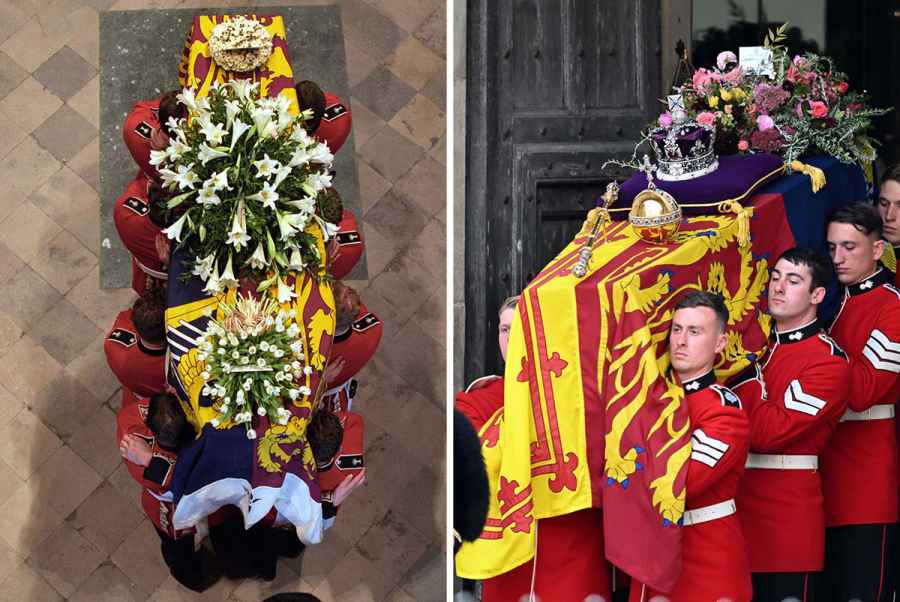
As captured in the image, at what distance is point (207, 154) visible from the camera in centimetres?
660

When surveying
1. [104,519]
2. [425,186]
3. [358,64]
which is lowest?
[104,519]

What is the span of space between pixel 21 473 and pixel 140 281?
97 cm

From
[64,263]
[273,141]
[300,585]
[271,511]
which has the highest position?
[273,141]

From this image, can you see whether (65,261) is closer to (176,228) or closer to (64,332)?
(64,332)

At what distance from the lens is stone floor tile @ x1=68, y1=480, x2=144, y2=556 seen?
24.9 ft

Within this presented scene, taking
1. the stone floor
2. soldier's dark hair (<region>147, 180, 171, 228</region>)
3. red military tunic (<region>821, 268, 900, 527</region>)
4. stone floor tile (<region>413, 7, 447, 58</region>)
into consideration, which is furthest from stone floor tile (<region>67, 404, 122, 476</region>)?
red military tunic (<region>821, 268, 900, 527</region>)

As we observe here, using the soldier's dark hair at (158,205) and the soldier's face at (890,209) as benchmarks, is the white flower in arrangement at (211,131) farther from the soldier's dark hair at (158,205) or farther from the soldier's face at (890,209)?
the soldier's face at (890,209)

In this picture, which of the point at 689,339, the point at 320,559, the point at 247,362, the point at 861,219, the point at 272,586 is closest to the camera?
the point at 689,339

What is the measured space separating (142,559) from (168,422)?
104 centimetres

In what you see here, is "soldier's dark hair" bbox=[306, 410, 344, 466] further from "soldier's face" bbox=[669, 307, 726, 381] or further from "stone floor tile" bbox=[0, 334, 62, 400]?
"soldier's face" bbox=[669, 307, 726, 381]

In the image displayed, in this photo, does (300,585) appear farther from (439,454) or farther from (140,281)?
(140,281)

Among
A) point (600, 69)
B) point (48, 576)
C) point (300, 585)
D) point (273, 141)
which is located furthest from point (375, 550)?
point (600, 69)

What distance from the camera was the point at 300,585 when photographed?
25.4 ft

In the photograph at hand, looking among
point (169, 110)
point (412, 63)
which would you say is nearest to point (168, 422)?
point (169, 110)
